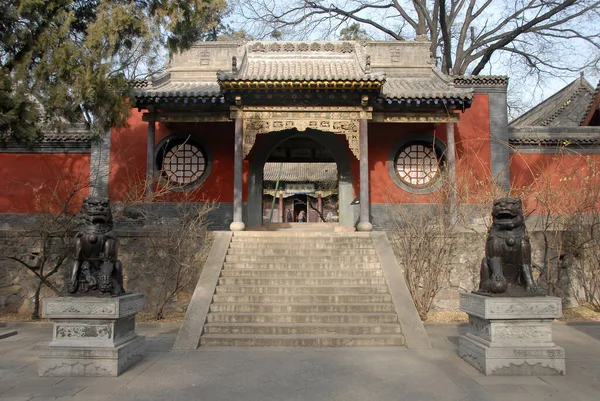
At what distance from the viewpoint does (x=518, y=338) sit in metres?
4.07

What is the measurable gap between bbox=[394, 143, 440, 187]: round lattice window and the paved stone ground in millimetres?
6013

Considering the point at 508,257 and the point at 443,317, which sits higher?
the point at 508,257

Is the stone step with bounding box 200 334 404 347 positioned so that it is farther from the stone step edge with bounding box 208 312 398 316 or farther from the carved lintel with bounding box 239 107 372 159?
the carved lintel with bounding box 239 107 372 159

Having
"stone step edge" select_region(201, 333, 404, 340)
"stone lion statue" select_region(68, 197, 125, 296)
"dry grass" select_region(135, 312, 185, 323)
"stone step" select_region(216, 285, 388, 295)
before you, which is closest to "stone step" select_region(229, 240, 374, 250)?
"stone step" select_region(216, 285, 388, 295)

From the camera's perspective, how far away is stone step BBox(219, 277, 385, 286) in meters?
6.34

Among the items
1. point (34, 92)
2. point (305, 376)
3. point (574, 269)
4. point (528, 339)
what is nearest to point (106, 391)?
point (305, 376)

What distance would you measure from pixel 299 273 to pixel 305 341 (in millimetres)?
1688

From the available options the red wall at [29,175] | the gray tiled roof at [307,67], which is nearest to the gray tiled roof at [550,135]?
the gray tiled roof at [307,67]

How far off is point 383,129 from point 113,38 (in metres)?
6.57

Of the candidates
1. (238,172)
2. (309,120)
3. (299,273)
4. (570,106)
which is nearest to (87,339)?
(299,273)

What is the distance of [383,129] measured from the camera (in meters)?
10.8

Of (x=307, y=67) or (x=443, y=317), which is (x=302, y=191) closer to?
(x=307, y=67)

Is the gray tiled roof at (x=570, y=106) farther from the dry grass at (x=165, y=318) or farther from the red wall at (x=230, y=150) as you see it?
the dry grass at (x=165, y=318)

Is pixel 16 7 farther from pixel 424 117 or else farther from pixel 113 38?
pixel 424 117
